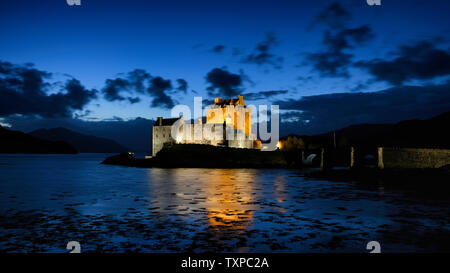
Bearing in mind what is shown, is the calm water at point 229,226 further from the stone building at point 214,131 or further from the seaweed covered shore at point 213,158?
the stone building at point 214,131

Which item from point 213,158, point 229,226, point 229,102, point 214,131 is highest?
point 229,102

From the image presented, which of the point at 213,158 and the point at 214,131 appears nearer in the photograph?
the point at 213,158

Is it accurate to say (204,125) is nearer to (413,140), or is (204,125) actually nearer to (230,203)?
(230,203)

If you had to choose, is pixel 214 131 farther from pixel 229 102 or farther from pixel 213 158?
pixel 229 102

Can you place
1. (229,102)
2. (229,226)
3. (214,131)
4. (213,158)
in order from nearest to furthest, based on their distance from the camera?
(229,226)
(213,158)
(214,131)
(229,102)

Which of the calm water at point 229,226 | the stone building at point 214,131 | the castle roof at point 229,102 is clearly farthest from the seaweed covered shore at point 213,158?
the calm water at point 229,226

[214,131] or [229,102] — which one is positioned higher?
[229,102]

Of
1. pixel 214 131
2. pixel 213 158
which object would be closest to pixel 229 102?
pixel 214 131

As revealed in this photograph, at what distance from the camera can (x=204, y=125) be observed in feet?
280

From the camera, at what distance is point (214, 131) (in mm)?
84312

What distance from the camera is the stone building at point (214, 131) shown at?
275ft

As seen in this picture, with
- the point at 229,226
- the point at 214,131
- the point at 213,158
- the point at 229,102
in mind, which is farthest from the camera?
the point at 229,102
